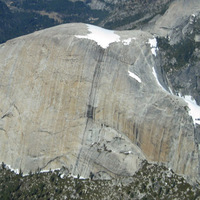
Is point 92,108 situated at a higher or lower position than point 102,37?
lower

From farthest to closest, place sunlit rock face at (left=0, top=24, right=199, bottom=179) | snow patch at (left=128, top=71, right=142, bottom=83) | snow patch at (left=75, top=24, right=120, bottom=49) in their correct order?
1. snow patch at (left=75, top=24, right=120, bottom=49)
2. snow patch at (left=128, top=71, right=142, bottom=83)
3. sunlit rock face at (left=0, top=24, right=199, bottom=179)

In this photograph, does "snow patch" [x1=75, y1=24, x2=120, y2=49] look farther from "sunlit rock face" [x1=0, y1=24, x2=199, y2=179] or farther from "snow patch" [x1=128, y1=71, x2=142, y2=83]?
"snow patch" [x1=128, y1=71, x2=142, y2=83]

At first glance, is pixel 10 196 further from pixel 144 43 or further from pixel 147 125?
pixel 144 43

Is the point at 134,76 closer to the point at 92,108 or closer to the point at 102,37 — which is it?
the point at 92,108

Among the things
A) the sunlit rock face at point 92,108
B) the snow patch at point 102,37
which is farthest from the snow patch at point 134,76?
the snow patch at point 102,37

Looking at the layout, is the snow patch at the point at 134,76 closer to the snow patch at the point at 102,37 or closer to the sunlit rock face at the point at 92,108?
the sunlit rock face at the point at 92,108

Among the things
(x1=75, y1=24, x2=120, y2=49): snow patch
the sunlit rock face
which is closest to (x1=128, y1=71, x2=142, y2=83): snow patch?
the sunlit rock face

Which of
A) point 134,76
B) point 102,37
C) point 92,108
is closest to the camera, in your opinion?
point 134,76

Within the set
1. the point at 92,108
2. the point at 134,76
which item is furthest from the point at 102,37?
the point at 92,108
